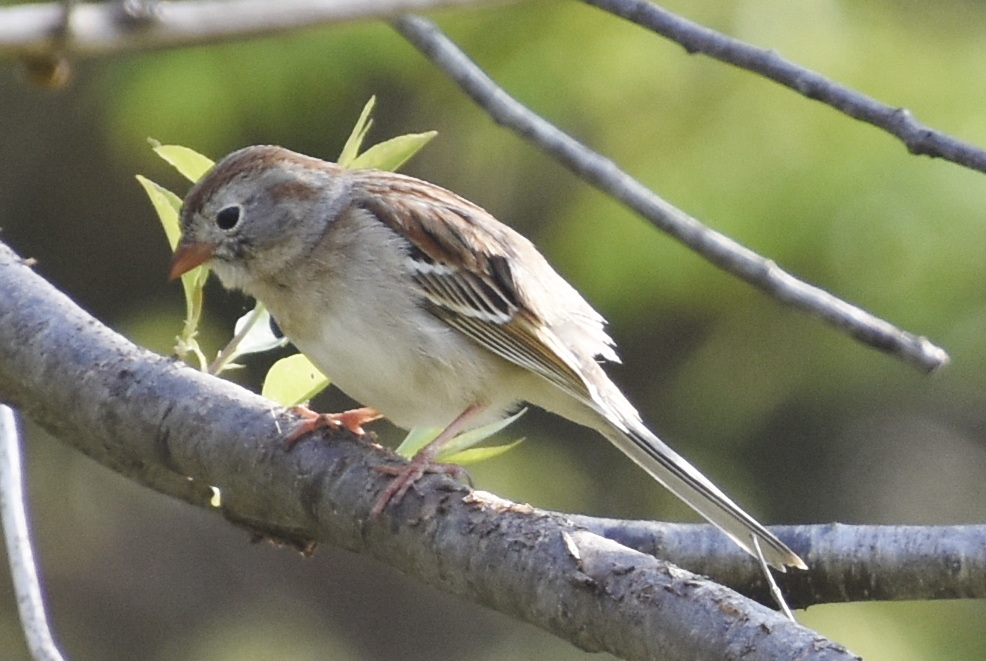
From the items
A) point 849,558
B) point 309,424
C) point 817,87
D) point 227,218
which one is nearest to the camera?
point 817,87

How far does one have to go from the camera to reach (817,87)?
1.21 m

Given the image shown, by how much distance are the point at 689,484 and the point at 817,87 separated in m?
0.99

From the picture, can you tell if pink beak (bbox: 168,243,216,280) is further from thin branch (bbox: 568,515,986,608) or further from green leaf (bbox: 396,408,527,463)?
thin branch (bbox: 568,515,986,608)

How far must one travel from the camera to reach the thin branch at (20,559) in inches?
61.0

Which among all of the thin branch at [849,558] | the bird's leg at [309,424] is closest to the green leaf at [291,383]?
the bird's leg at [309,424]

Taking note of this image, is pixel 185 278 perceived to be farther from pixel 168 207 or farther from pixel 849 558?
pixel 849 558

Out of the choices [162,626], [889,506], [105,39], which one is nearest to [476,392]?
[105,39]

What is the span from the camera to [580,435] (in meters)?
3.65

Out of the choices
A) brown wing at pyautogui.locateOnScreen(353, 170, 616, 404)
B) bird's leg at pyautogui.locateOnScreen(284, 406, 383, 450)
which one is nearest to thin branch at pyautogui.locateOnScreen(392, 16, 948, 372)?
bird's leg at pyautogui.locateOnScreen(284, 406, 383, 450)

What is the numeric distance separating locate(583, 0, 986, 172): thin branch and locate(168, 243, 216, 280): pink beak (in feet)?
3.56

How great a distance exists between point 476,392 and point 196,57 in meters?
1.49

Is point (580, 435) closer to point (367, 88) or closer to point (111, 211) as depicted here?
point (367, 88)

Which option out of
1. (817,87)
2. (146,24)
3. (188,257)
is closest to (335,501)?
(188,257)

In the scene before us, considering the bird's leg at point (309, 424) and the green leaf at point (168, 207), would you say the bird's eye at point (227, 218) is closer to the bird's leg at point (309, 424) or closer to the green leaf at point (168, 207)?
the green leaf at point (168, 207)
